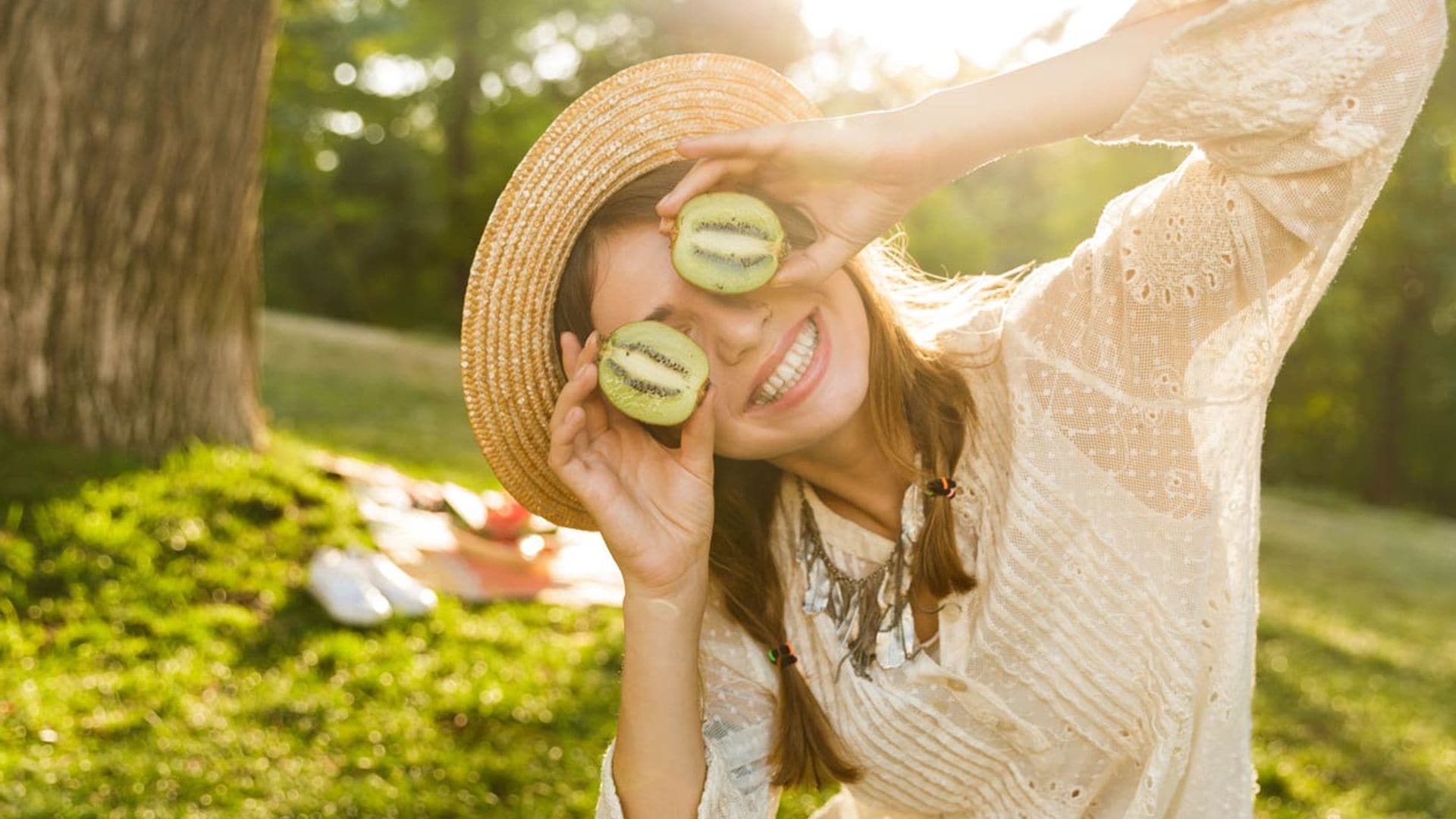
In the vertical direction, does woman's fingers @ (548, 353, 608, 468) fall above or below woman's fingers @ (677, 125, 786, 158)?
below

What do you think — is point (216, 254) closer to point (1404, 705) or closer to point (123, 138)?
point (123, 138)

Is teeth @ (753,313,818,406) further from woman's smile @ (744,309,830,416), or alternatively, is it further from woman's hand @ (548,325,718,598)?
woman's hand @ (548,325,718,598)

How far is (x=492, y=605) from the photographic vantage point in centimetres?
520

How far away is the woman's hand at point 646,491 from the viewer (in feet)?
7.64

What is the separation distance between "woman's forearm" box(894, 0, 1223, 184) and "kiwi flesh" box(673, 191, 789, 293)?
343mm

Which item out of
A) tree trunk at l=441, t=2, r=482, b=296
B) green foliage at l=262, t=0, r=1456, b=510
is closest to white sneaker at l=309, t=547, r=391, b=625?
green foliage at l=262, t=0, r=1456, b=510

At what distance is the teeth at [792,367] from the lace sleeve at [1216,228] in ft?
1.46

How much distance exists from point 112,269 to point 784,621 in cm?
390

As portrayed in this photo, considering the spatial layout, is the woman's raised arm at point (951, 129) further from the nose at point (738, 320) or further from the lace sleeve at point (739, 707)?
the lace sleeve at point (739, 707)

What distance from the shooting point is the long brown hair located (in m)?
2.49

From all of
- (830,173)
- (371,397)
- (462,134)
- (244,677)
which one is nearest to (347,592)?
(244,677)

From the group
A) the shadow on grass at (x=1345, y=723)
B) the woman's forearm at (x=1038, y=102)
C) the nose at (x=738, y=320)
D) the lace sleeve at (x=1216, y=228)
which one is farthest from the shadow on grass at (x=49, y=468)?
the shadow on grass at (x=1345, y=723)

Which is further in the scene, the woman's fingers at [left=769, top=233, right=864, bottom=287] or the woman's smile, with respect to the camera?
the woman's smile

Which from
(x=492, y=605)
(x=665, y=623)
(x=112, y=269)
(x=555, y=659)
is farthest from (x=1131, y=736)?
(x=112, y=269)
